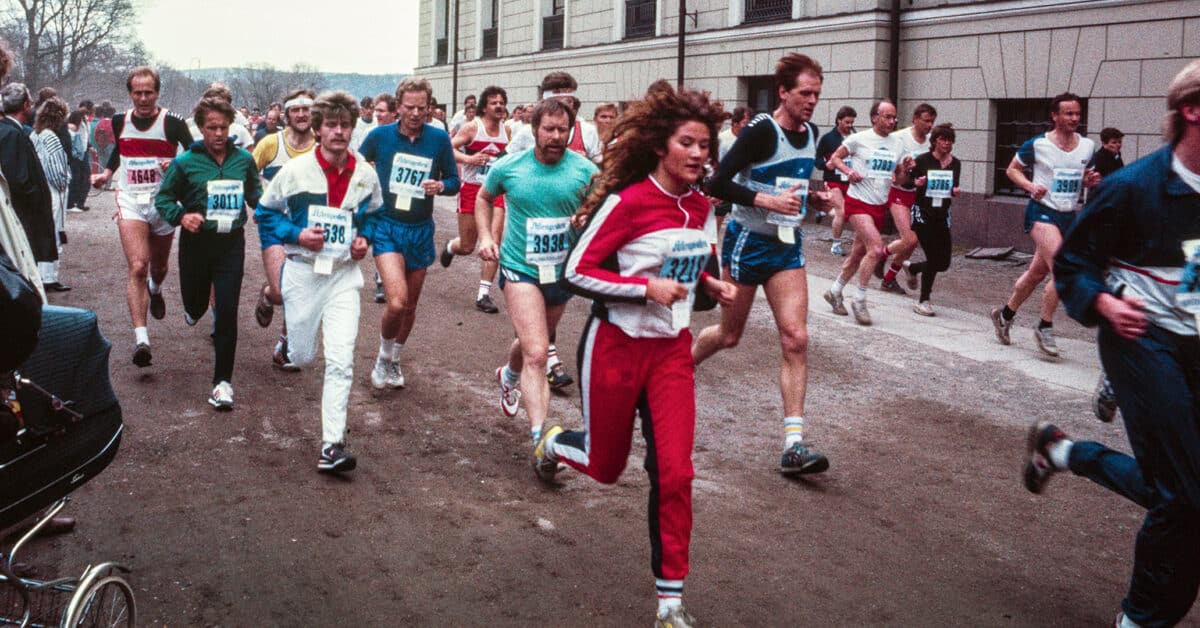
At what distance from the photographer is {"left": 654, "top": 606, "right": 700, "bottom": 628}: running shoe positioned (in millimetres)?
4238

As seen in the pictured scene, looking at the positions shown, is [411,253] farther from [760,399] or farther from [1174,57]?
[1174,57]

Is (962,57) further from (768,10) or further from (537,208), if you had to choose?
(537,208)

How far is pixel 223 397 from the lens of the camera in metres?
7.57

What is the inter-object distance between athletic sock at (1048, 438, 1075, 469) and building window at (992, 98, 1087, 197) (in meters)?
13.5

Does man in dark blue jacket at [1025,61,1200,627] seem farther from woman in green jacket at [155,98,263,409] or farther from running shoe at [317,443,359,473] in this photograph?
woman in green jacket at [155,98,263,409]

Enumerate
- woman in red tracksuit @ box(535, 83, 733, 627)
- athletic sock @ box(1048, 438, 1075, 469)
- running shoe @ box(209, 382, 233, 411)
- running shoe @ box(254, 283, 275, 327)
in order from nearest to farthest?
1. woman in red tracksuit @ box(535, 83, 733, 627)
2. athletic sock @ box(1048, 438, 1075, 469)
3. running shoe @ box(209, 382, 233, 411)
4. running shoe @ box(254, 283, 275, 327)

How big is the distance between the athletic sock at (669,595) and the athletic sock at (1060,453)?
158 cm

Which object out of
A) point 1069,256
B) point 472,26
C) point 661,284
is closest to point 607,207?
point 661,284

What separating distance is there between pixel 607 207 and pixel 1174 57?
42.8ft

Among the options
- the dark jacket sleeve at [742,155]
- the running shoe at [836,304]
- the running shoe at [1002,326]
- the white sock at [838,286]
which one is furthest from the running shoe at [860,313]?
the dark jacket sleeve at [742,155]

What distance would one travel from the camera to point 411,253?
8.34 m

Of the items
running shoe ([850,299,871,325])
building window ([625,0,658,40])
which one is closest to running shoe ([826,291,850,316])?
running shoe ([850,299,871,325])

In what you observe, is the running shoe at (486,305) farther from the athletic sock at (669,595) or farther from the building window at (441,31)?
the building window at (441,31)

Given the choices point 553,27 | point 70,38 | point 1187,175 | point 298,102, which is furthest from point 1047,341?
point 70,38
